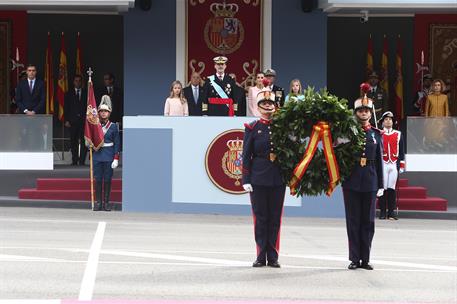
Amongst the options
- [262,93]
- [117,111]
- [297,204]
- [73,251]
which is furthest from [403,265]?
[117,111]

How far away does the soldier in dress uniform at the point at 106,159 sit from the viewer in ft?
77.8

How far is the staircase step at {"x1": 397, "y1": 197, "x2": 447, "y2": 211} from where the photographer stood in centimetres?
2475

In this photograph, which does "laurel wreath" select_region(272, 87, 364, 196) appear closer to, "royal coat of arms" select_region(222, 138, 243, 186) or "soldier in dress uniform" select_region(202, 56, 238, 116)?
"soldier in dress uniform" select_region(202, 56, 238, 116)

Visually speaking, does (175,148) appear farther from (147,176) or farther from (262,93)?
(262,93)

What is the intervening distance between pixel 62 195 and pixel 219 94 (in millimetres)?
4027

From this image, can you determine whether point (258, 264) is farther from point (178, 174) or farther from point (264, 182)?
point (178, 174)

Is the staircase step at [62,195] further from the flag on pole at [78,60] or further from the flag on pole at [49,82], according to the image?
the flag on pole at [78,60]

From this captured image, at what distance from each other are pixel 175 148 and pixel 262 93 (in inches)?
333

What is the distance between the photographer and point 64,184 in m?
25.1

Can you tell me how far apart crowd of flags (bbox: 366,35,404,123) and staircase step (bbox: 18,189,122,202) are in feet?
25.9

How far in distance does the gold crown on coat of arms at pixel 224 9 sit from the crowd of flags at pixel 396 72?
3.65 meters

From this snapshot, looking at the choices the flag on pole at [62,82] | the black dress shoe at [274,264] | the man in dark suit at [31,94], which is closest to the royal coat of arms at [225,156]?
the man in dark suit at [31,94]

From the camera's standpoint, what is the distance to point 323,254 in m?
16.8

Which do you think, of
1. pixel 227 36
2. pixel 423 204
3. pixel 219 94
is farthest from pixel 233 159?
pixel 227 36
